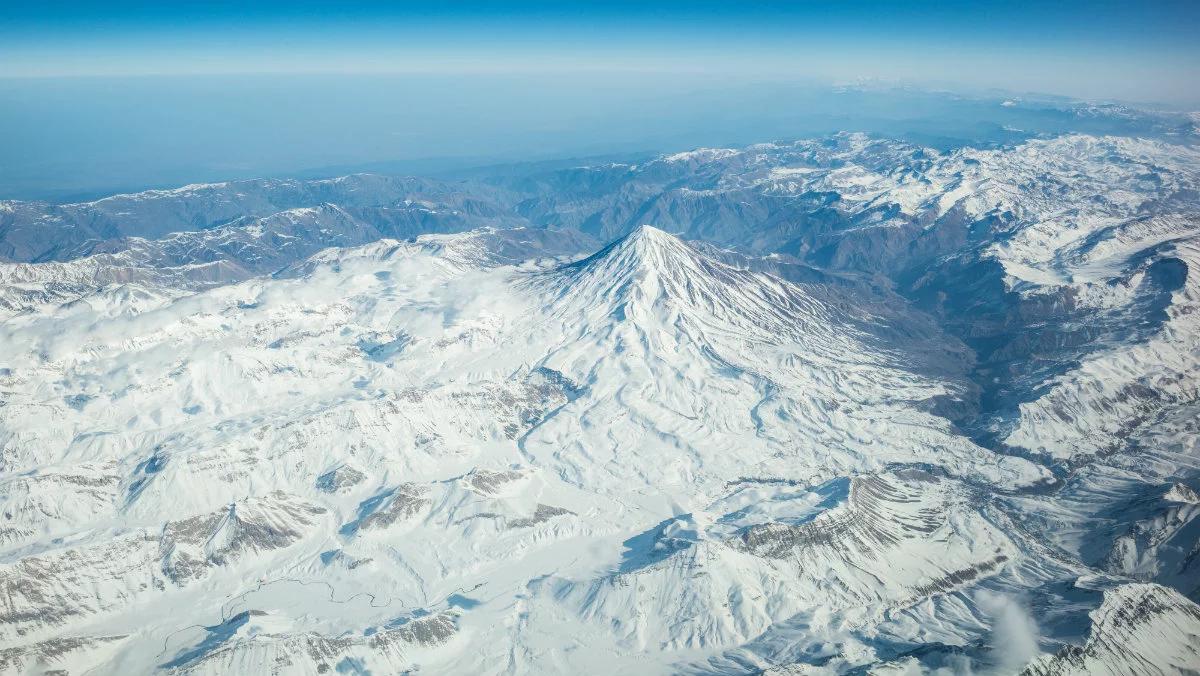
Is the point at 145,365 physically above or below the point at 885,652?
above

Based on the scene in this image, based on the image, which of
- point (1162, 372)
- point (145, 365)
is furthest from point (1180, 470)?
point (145, 365)

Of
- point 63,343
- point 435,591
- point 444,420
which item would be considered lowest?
point 435,591

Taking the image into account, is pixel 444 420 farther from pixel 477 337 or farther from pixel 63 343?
pixel 63 343

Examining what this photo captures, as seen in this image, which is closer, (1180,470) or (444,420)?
(1180,470)

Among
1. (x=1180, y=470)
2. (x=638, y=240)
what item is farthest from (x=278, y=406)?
(x=1180, y=470)

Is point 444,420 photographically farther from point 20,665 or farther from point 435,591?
point 20,665

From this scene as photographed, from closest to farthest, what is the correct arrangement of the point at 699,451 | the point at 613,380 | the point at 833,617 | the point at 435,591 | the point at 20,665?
the point at 20,665, the point at 833,617, the point at 435,591, the point at 699,451, the point at 613,380

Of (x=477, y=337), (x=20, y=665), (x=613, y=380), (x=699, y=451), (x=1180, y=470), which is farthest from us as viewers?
(x=477, y=337)
